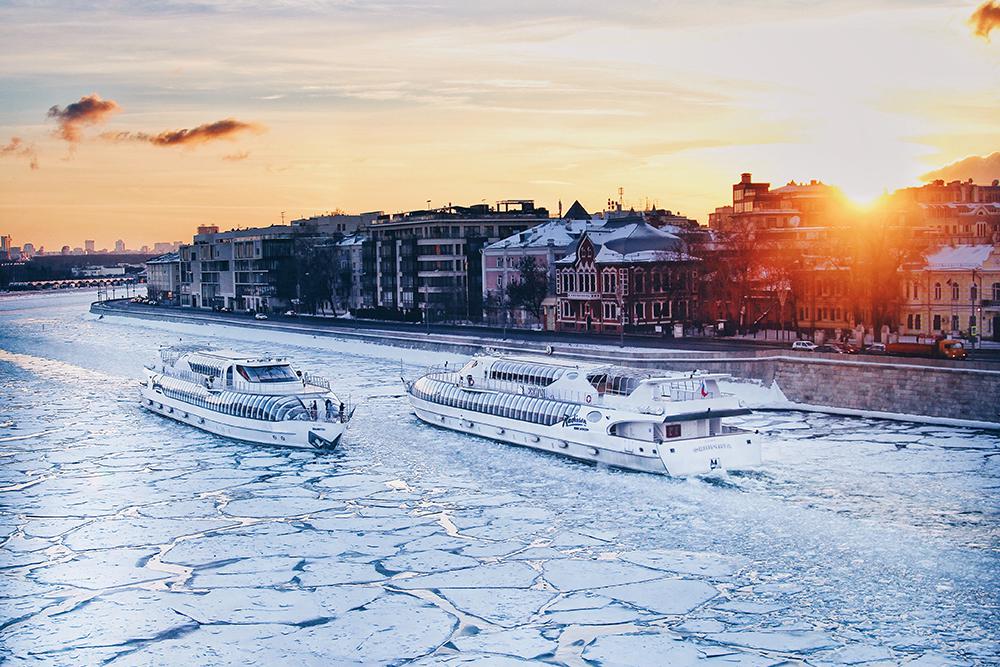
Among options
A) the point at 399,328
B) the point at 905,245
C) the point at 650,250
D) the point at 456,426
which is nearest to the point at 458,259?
the point at 399,328

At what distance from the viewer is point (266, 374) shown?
166 ft

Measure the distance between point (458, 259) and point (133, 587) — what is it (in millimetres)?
87873

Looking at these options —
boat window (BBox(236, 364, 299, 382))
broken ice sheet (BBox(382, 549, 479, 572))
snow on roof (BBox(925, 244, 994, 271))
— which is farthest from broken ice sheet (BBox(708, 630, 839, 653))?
snow on roof (BBox(925, 244, 994, 271))

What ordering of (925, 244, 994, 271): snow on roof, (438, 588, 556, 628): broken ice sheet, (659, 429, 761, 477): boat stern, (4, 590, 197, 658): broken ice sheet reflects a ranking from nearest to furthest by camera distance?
(4, 590, 197, 658): broken ice sheet
(438, 588, 556, 628): broken ice sheet
(659, 429, 761, 477): boat stern
(925, 244, 994, 271): snow on roof

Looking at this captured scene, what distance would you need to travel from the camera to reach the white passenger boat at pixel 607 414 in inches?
1537

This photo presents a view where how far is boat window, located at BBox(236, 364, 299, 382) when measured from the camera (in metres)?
50.4

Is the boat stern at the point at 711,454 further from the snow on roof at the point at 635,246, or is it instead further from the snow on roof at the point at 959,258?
the snow on roof at the point at 635,246

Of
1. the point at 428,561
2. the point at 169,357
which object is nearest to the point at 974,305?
the point at 169,357

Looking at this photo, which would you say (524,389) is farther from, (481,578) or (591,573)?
(481,578)

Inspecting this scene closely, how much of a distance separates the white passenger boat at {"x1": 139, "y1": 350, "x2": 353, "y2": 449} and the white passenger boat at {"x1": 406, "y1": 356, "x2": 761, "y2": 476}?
5.39 meters

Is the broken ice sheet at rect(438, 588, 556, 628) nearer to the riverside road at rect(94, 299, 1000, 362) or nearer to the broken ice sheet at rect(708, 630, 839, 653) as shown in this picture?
the broken ice sheet at rect(708, 630, 839, 653)

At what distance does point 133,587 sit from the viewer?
87.1 feet

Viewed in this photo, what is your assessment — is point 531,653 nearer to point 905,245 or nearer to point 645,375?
point 645,375

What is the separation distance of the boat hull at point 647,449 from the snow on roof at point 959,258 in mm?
32918
